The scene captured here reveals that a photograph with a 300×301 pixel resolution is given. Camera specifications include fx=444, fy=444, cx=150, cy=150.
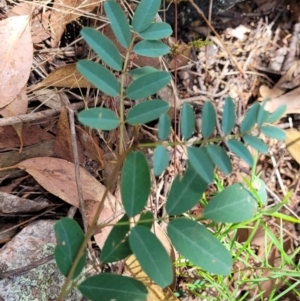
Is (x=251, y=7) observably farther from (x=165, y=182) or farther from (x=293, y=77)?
(x=165, y=182)

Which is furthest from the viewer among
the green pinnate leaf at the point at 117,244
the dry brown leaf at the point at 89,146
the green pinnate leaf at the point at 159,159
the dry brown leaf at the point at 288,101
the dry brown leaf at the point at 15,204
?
the dry brown leaf at the point at 288,101

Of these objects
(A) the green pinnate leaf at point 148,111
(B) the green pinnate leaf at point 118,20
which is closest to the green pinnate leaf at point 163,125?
(A) the green pinnate leaf at point 148,111

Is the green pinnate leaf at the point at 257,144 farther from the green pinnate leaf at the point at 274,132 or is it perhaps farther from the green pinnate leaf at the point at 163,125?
the green pinnate leaf at the point at 163,125

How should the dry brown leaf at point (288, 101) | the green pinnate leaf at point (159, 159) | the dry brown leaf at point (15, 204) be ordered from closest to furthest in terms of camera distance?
the green pinnate leaf at point (159, 159) → the dry brown leaf at point (15, 204) → the dry brown leaf at point (288, 101)

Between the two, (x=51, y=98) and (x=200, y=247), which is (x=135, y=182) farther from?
(x=51, y=98)

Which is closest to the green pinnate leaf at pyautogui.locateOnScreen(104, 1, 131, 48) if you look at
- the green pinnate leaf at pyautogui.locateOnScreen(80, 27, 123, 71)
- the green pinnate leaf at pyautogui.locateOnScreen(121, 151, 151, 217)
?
the green pinnate leaf at pyautogui.locateOnScreen(80, 27, 123, 71)

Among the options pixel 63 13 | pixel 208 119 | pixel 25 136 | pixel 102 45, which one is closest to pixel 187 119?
pixel 208 119

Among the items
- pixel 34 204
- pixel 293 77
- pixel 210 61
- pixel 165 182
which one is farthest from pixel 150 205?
pixel 293 77
